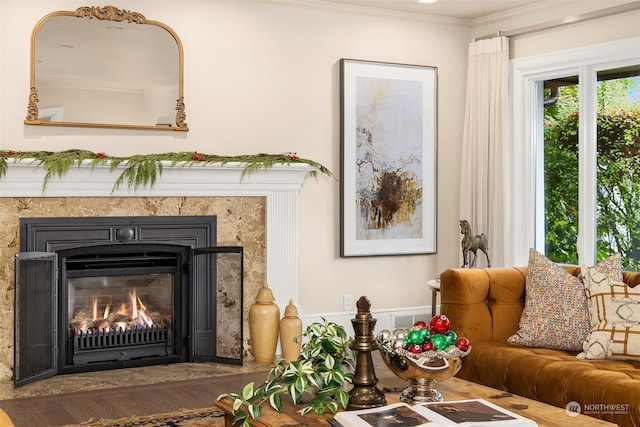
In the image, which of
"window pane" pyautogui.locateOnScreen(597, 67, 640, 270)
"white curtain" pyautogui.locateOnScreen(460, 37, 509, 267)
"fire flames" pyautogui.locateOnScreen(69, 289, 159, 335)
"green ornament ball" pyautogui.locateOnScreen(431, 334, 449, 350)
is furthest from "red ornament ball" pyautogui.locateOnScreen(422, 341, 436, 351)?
"white curtain" pyautogui.locateOnScreen(460, 37, 509, 267)

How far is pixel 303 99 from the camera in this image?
216 inches

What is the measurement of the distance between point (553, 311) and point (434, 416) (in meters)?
1.53

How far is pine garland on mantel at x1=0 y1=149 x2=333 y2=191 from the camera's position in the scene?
450 centimetres

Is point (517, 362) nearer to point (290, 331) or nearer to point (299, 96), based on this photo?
point (290, 331)

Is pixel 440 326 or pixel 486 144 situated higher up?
pixel 486 144

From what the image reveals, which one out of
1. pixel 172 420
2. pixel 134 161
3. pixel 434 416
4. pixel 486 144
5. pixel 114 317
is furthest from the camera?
pixel 486 144

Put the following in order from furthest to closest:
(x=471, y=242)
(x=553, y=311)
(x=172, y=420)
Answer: (x=471, y=242), (x=172, y=420), (x=553, y=311)

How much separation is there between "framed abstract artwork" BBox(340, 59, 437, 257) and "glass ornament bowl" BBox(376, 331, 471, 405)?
303 cm

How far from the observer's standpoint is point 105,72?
15.8 ft

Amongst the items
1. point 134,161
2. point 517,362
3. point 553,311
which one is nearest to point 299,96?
point 134,161

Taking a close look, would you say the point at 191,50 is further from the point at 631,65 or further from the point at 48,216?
the point at 631,65

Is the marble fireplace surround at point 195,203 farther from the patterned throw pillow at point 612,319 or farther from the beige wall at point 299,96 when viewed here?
the patterned throw pillow at point 612,319

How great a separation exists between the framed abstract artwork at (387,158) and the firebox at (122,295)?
1064mm

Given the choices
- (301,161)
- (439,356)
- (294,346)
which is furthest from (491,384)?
(301,161)
